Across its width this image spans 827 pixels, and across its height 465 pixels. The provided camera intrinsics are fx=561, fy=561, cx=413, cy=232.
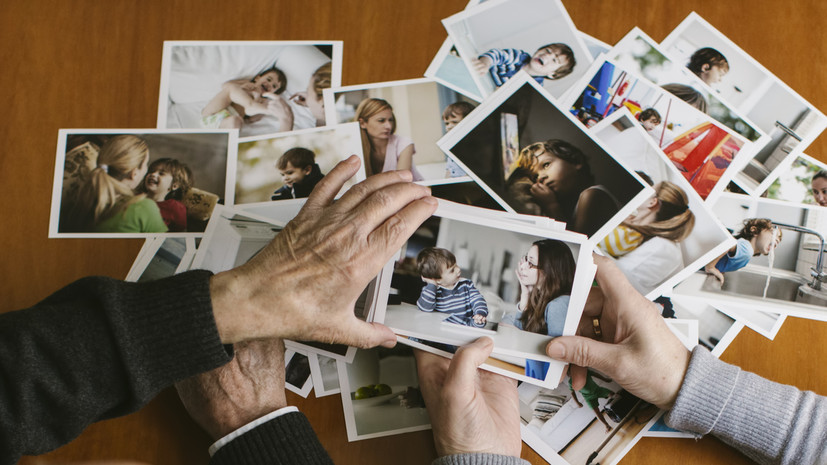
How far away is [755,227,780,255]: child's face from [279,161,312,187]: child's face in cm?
79

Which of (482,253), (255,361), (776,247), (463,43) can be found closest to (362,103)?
(463,43)

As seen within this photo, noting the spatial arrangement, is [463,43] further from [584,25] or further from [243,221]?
→ [243,221]

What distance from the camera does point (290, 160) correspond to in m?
1.00

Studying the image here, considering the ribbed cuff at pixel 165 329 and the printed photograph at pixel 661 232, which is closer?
the ribbed cuff at pixel 165 329

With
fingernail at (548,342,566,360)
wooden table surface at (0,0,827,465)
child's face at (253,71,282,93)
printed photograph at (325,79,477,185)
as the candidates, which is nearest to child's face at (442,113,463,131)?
printed photograph at (325,79,477,185)

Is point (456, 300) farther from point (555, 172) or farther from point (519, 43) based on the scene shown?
point (519, 43)

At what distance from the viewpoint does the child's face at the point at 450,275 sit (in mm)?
873

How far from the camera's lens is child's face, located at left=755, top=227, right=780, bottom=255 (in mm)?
971

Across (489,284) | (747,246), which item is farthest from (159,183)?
(747,246)

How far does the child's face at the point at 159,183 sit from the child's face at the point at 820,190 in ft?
3.73

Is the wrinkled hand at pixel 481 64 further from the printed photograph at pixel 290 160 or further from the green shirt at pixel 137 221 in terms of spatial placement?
the green shirt at pixel 137 221

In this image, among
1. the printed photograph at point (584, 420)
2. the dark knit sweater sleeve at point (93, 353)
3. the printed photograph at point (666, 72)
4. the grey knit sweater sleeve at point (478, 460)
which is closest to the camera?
the dark knit sweater sleeve at point (93, 353)

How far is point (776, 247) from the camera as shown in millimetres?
973

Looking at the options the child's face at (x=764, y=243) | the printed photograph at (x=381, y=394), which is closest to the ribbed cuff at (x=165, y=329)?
the printed photograph at (x=381, y=394)
